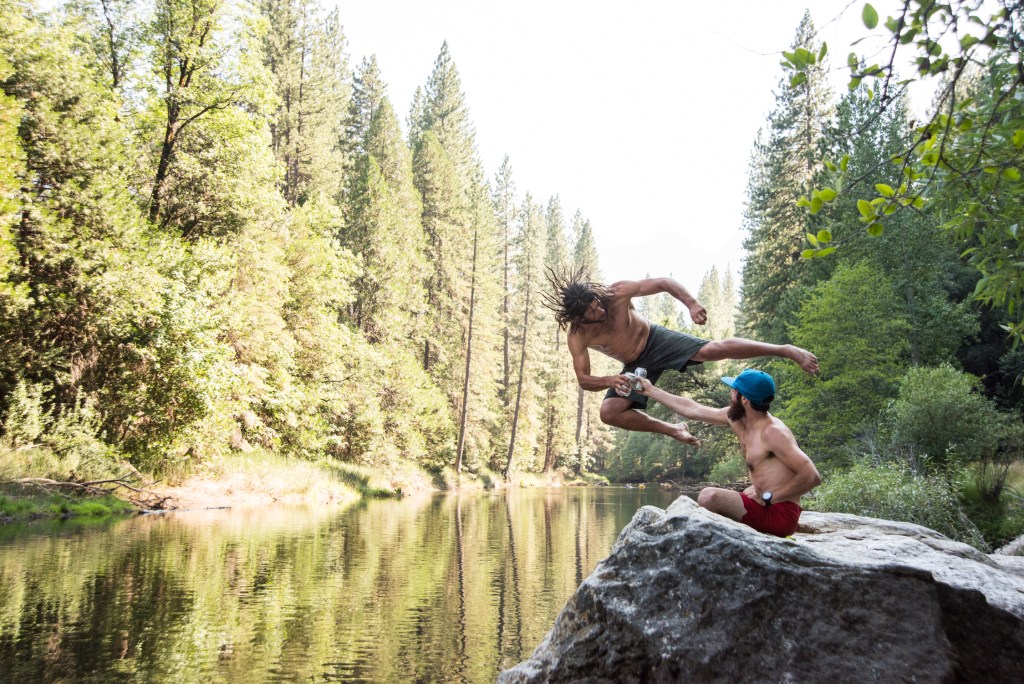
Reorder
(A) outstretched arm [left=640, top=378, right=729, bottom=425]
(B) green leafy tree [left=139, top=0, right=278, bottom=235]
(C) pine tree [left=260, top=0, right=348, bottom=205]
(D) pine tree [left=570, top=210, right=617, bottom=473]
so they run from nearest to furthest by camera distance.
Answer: (A) outstretched arm [left=640, top=378, right=729, bottom=425]
(B) green leafy tree [left=139, top=0, right=278, bottom=235]
(C) pine tree [left=260, top=0, right=348, bottom=205]
(D) pine tree [left=570, top=210, right=617, bottom=473]

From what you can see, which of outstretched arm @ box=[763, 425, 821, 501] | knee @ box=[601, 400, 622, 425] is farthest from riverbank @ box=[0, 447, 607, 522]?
outstretched arm @ box=[763, 425, 821, 501]

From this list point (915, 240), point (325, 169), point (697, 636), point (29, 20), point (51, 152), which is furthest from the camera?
point (325, 169)

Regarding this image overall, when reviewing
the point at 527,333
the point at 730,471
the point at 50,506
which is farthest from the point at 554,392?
the point at 50,506

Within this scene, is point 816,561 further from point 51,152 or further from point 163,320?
point 51,152

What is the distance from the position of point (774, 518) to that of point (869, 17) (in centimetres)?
Answer: 348

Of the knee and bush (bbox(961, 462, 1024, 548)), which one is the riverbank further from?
bush (bbox(961, 462, 1024, 548))

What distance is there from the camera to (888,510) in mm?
14055

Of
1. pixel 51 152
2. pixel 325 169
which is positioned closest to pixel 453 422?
pixel 325 169

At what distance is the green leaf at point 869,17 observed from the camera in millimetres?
3402

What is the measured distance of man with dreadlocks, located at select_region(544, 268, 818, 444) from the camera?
6355 millimetres

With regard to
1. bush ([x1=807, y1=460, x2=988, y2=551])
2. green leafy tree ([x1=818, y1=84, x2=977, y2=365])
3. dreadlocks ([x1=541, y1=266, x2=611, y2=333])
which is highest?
green leafy tree ([x1=818, y1=84, x2=977, y2=365])

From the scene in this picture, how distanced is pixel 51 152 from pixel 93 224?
1.83 m

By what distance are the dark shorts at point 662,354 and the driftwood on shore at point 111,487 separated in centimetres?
1370

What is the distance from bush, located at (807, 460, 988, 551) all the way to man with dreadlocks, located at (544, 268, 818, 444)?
8.73 m
